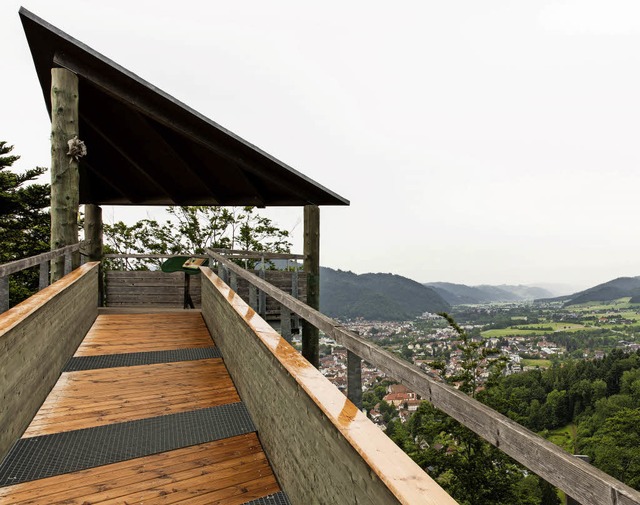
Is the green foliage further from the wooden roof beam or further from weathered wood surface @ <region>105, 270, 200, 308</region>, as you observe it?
the wooden roof beam

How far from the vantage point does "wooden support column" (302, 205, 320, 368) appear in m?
8.20

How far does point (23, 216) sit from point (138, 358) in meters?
19.7

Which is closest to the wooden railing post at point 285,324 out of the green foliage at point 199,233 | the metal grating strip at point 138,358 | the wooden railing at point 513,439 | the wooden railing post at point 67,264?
the wooden railing at point 513,439

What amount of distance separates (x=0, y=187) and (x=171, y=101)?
1881 centimetres

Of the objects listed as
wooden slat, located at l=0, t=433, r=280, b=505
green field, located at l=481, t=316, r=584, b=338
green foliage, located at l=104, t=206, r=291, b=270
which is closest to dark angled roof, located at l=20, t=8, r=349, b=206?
wooden slat, located at l=0, t=433, r=280, b=505

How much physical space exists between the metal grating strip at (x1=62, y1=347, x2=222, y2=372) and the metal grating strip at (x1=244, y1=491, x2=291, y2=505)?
9.60ft

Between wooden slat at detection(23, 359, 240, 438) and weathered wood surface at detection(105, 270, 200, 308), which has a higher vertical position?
weathered wood surface at detection(105, 270, 200, 308)

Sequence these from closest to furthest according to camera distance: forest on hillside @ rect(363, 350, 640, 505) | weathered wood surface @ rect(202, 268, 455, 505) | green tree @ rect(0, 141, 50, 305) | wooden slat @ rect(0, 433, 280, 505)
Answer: weathered wood surface @ rect(202, 268, 455, 505)
wooden slat @ rect(0, 433, 280, 505)
forest on hillside @ rect(363, 350, 640, 505)
green tree @ rect(0, 141, 50, 305)

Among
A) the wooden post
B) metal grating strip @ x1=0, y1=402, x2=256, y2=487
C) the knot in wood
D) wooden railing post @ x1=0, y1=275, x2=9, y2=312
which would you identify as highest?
the knot in wood

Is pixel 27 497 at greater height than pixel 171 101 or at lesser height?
lesser

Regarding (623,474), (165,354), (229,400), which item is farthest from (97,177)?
(623,474)

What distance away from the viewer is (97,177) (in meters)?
9.80

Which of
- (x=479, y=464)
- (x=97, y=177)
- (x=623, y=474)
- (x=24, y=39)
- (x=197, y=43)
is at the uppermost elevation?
(x=197, y=43)

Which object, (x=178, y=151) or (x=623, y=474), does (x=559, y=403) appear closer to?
(x=623, y=474)
